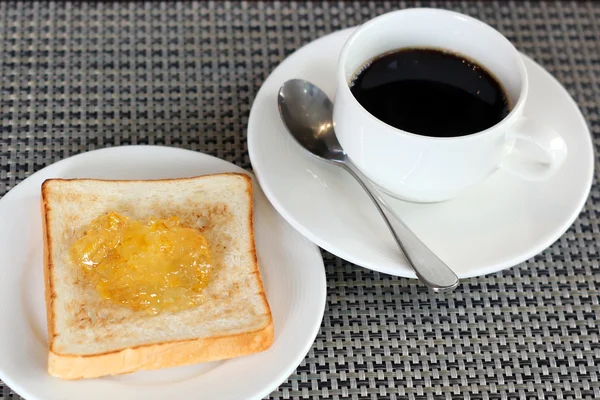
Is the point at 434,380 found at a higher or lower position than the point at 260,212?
lower

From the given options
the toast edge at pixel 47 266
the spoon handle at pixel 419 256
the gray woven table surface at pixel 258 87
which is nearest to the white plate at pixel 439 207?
the spoon handle at pixel 419 256

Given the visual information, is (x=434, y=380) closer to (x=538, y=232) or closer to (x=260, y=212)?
(x=538, y=232)

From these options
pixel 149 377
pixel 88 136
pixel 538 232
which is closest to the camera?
pixel 149 377

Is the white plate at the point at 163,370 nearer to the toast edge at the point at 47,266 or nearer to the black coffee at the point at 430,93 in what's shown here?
the toast edge at the point at 47,266

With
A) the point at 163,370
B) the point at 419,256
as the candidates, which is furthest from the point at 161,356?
the point at 419,256

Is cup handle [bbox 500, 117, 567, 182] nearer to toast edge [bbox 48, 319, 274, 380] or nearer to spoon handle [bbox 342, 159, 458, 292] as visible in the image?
spoon handle [bbox 342, 159, 458, 292]

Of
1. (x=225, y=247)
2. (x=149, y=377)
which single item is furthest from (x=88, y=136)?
(x=149, y=377)

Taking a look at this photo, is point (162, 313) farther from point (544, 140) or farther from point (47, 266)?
point (544, 140)
